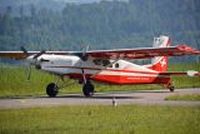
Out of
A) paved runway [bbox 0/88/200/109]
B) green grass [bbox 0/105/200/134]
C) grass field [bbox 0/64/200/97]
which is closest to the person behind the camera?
green grass [bbox 0/105/200/134]

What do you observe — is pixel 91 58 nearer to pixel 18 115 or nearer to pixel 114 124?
pixel 18 115

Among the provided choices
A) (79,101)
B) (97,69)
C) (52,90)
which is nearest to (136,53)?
(97,69)

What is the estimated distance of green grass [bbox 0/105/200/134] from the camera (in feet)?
59.3

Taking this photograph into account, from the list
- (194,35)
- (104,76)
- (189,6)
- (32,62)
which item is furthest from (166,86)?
(189,6)

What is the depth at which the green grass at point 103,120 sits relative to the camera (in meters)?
18.1

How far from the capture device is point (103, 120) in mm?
20391

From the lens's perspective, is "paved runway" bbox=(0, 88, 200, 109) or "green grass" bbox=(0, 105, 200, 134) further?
"paved runway" bbox=(0, 88, 200, 109)

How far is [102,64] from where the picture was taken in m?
36.3

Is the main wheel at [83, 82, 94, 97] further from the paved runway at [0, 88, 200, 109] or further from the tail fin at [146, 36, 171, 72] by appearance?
the tail fin at [146, 36, 171, 72]

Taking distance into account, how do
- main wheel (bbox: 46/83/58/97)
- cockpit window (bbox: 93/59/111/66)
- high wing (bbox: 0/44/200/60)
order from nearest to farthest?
high wing (bbox: 0/44/200/60), main wheel (bbox: 46/83/58/97), cockpit window (bbox: 93/59/111/66)

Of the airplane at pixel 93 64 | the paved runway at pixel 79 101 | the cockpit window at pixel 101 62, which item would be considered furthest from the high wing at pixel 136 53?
the paved runway at pixel 79 101

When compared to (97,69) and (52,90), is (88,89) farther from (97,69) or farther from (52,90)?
(52,90)

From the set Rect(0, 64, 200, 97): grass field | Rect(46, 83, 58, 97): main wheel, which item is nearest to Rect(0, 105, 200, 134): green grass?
Rect(46, 83, 58, 97): main wheel

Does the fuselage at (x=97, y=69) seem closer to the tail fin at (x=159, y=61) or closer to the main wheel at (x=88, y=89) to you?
the main wheel at (x=88, y=89)
